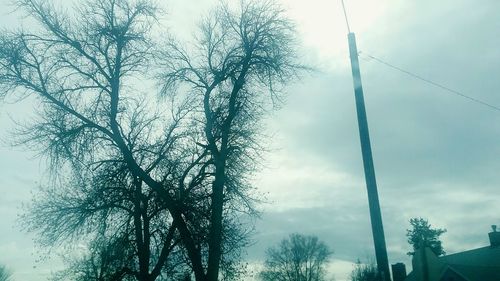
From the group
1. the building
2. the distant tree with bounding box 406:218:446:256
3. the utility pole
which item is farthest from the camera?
the distant tree with bounding box 406:218:446:256

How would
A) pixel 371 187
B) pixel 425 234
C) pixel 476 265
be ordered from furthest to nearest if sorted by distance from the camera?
pixel 425 234 < pixel 476 265 < pixel 371 187

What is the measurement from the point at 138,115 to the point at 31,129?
3612 millimetres

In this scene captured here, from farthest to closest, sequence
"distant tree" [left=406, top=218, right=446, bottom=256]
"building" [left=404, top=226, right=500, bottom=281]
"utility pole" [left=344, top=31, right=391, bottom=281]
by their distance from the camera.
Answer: "distant tree" [left=406, top=218, right=446, bottom=256] < "building" [left=404, top=226, right=500, bottom=281] < "utility pole" [left=344, top=31, right=391, bottom=281]

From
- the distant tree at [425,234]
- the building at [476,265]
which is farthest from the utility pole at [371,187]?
the distant tree at [425,234]

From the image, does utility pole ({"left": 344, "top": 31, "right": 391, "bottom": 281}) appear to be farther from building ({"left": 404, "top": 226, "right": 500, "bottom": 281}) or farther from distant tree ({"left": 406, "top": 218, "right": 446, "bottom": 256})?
distant tree ({"left": 406, "top": 218, "right": 446, "bottom": 256})

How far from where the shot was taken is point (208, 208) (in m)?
14.0

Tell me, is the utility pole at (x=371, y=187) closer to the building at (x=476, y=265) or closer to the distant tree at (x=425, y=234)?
the building at (x=476, y=265)

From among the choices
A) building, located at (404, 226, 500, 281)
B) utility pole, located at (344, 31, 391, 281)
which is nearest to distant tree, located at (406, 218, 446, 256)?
building, located at (404, 226, 500, 281)

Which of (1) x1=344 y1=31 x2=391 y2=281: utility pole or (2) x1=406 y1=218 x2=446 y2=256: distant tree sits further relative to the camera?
(2) x1=406 y1=218 x2=446 y2=256: distant tree

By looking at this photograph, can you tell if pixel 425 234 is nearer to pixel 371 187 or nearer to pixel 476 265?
pixel 476 265

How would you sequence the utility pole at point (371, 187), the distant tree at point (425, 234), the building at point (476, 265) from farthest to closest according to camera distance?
the distant tree at point (425, 234) < the building at point (476, 265) < the utility pole at point (371, 187)

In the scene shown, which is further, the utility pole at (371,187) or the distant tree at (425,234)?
the distant tree at (425,234)

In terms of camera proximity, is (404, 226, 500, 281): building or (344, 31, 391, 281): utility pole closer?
(344, 31, 391, 281): utility pole

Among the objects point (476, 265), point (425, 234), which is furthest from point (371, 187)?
point (425, 234)
